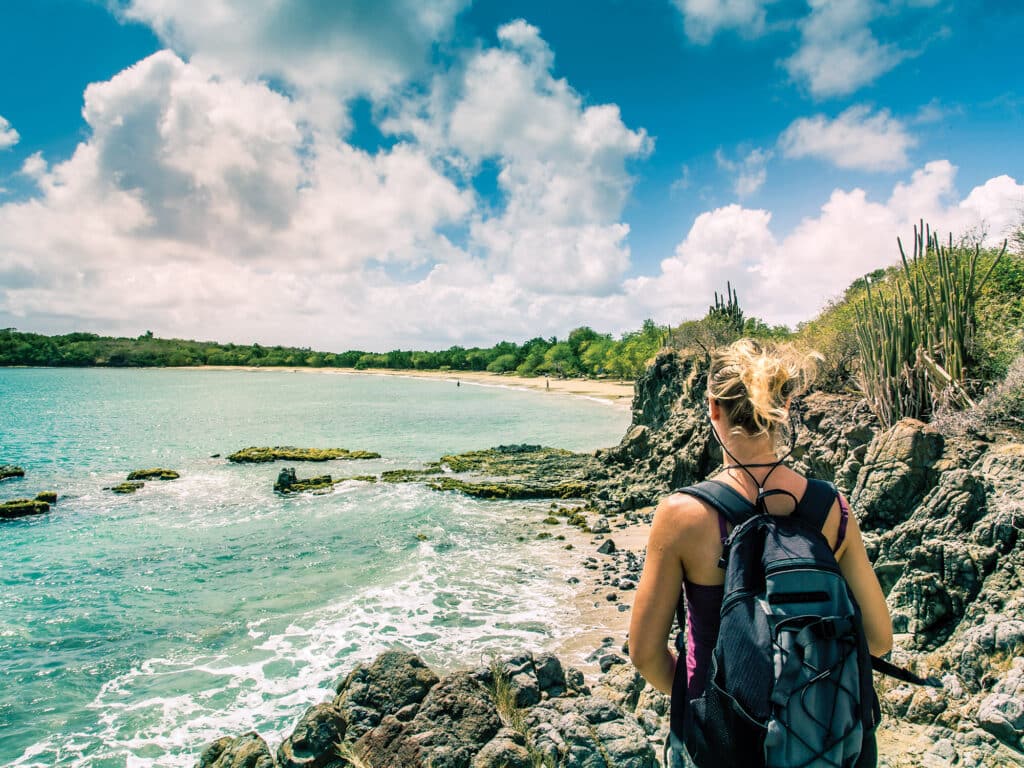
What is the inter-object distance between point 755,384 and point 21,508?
28749mm

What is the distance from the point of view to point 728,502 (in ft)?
6.43

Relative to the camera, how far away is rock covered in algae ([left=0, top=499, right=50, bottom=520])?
71.0ft

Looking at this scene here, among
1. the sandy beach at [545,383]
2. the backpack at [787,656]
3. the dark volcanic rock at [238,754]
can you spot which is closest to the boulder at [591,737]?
the dark volcanic rock at [238,754]

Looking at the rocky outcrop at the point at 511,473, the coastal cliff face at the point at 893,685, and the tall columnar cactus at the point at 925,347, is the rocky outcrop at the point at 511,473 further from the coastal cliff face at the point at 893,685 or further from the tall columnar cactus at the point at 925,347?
the coastal cliff face at the point at 893,685

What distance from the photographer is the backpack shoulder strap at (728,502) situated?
1.95 m

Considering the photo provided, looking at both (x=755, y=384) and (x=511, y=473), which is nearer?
(x=755, y=384)

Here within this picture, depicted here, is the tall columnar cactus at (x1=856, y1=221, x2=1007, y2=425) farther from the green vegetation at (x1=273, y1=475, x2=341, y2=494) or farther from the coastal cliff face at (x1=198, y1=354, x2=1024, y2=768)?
the green vegetation at (x1=273, y1=475, x2=341, y2=494)

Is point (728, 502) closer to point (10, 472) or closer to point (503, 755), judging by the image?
point (503, 755)

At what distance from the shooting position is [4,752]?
8.26m

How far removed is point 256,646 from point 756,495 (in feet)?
39.3

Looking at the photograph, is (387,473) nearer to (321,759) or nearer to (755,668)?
(321,759)

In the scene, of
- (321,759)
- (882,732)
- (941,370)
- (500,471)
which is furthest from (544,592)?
(500,471)

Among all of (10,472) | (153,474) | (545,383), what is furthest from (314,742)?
(545,383)

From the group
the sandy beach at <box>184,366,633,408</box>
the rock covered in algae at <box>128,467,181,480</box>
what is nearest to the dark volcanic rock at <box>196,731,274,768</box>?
the rock covered in algae at <box>128,467,181,480</box>
